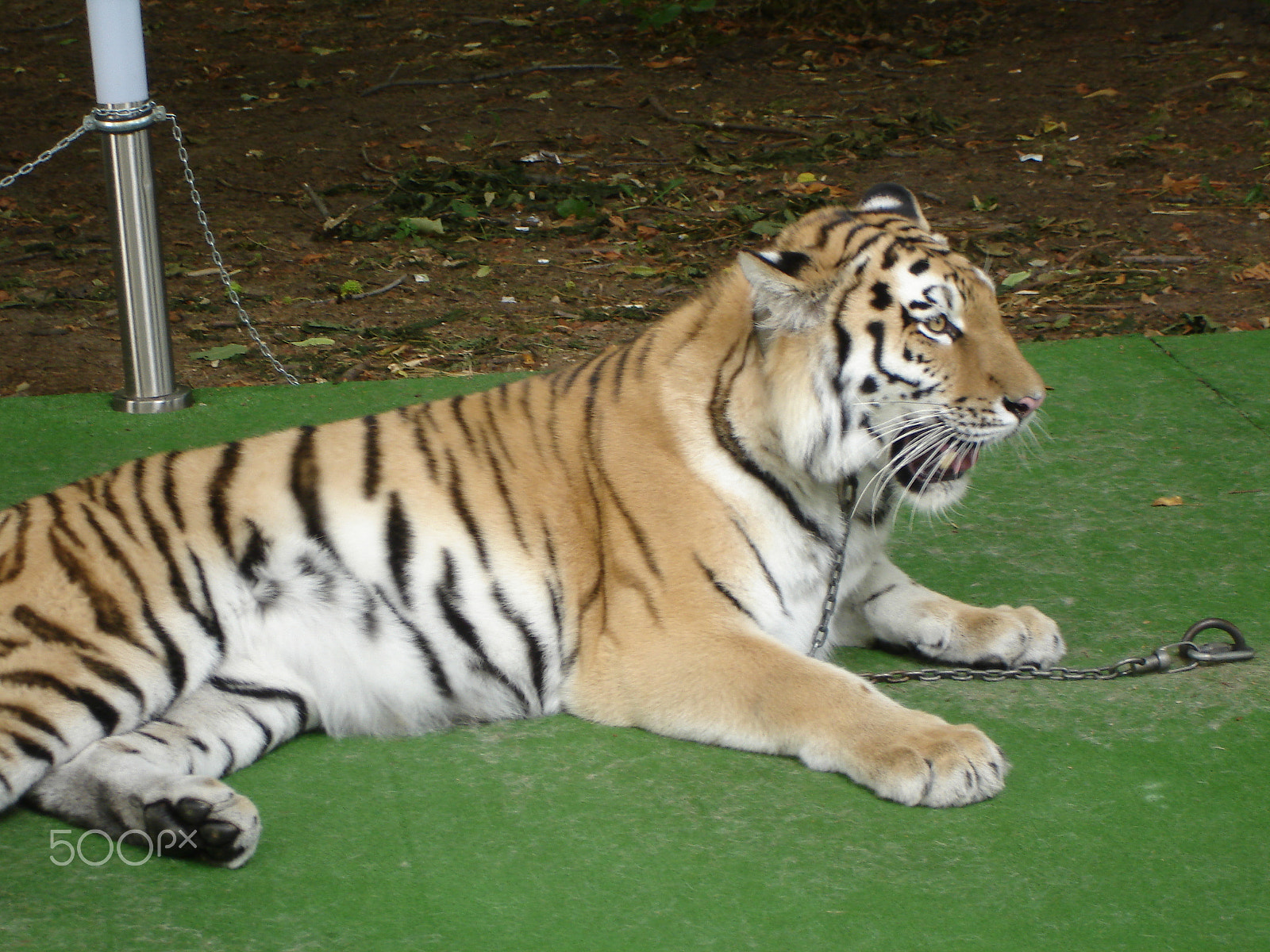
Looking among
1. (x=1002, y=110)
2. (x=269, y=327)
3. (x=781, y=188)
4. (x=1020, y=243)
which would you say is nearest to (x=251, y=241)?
(x=269, y=327)

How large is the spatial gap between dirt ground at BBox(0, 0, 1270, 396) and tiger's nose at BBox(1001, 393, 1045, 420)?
3.20m

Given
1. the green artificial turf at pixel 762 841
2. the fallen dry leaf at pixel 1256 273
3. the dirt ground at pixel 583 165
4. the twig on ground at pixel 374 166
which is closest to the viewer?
the green artificial turf at pixel 762 841

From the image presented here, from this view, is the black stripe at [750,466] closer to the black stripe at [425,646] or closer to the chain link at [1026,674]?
the chain link at [1026,674]

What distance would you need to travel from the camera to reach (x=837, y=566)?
3.07m

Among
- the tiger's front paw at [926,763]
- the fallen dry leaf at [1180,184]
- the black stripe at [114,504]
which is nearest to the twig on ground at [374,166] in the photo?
the fallen dry leaf at [1180,184]

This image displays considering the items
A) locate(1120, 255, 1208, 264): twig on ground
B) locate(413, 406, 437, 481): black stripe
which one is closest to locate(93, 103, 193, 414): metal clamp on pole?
locate(413, 406, 437, 481): black stripe

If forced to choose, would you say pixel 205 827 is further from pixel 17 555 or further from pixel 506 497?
pixel 506 497

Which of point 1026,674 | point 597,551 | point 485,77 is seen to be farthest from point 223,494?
point 485,77

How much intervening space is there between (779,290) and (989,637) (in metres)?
1.00

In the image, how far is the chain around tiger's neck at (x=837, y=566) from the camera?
304cm

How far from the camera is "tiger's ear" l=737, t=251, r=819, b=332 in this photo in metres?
2.82

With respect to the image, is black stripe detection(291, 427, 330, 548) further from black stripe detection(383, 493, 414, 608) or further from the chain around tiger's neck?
the chain around tiger's neck

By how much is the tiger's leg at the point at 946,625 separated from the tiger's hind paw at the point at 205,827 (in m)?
1.55

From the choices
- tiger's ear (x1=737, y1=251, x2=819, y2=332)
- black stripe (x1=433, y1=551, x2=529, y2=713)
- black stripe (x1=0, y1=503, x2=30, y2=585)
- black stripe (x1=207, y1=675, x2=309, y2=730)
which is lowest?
black stripe (x1=207, y1=675, x2=309, y2=730)
